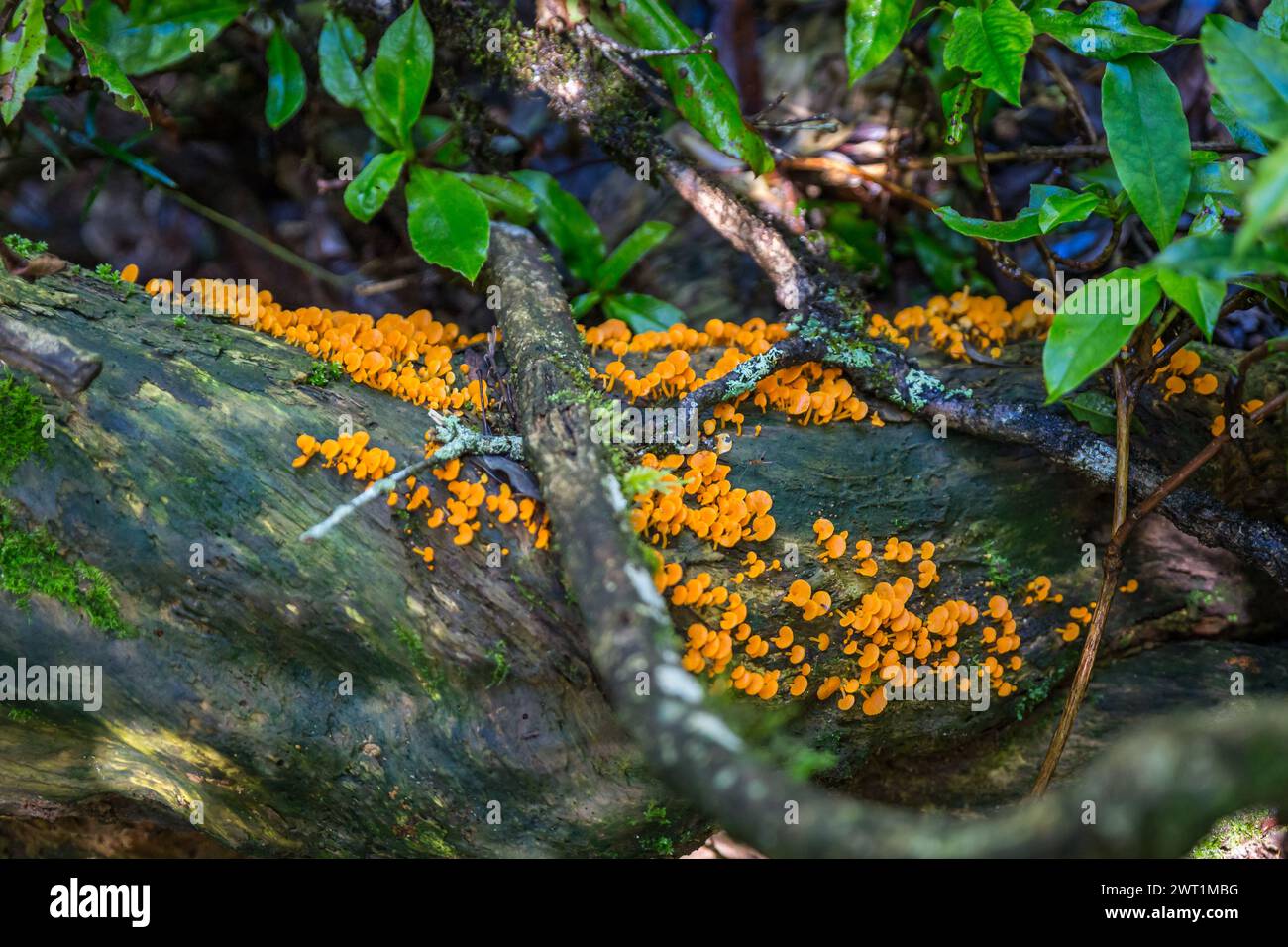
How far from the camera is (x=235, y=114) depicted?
5461 millimetres

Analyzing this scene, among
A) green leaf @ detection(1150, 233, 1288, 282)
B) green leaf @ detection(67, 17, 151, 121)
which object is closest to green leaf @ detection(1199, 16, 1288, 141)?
green leaf @ detection(1150, 233, 1288, 282)

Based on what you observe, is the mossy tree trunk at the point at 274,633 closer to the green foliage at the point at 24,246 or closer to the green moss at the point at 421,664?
the green moss at the point at 421,664

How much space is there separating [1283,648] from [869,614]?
1.72 metres

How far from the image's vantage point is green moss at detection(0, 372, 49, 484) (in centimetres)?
282

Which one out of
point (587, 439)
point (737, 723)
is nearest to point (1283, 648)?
point (737, 723)

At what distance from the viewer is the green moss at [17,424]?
9.25ft

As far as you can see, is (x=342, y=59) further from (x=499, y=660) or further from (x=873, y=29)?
(x=499, y=660)

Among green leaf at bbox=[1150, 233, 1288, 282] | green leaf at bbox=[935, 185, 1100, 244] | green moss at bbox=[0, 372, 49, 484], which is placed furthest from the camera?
green leaf at bbox=[935, 185, 1100, 244]

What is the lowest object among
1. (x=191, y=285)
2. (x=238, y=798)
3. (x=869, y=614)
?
(x=238, y=798)

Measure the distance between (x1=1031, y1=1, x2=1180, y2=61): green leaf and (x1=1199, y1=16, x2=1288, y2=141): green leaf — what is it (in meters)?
0.61

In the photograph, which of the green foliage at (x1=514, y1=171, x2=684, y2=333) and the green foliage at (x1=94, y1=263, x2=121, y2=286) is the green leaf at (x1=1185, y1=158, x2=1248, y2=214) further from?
the green foliage at (x1=94, y1=263, x2=121, y2=286)

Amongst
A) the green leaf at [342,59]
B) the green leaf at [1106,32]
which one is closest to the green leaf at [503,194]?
the green leaf at [342,59]

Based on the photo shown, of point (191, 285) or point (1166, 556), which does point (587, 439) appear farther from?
point (1166, 556)

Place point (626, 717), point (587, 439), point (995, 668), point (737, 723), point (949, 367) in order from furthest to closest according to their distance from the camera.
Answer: point (949, 367)
point (995, 668)
point (587, 439)
point (737, 723)
point (626, 717)
